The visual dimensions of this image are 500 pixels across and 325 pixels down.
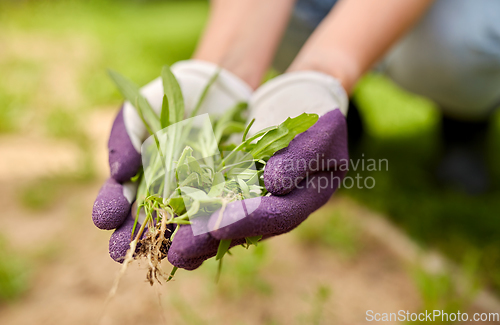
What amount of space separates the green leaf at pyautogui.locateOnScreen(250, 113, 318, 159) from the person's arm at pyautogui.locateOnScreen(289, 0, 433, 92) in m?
0.34

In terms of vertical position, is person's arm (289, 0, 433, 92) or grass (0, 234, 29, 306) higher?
person's arm (289, 0, 433, 92)

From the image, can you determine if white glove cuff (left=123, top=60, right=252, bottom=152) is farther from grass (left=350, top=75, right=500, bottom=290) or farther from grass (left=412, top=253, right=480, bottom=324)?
grass (left=350, top=75, right=500, bottom=290)

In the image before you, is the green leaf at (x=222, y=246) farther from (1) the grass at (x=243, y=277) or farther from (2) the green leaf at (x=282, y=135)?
(1) the grass at (x=243, y=277)

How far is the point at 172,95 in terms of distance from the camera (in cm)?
92

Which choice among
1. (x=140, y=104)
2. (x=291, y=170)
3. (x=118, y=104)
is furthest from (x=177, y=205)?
(x=118, y=104)

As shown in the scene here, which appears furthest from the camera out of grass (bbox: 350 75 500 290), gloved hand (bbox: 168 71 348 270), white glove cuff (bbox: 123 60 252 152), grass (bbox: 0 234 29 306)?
grass (bbox: 350 75 500 290)

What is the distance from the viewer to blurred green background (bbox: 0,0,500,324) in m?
1.54

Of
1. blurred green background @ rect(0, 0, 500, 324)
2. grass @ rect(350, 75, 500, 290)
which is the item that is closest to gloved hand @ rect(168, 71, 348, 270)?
blurred green background @ rect(0, 0, 500, 324)

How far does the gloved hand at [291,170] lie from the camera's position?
658 millimetres

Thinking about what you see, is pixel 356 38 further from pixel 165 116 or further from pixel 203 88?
pixel 165 116

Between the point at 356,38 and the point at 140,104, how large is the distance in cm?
66

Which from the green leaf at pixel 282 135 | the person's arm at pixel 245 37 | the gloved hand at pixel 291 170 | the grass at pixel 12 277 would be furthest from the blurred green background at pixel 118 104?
the person's arm at pixel 245 37

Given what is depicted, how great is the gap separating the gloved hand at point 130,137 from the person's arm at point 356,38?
0.23 metres

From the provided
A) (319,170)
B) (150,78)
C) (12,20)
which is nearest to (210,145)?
(319,170)
